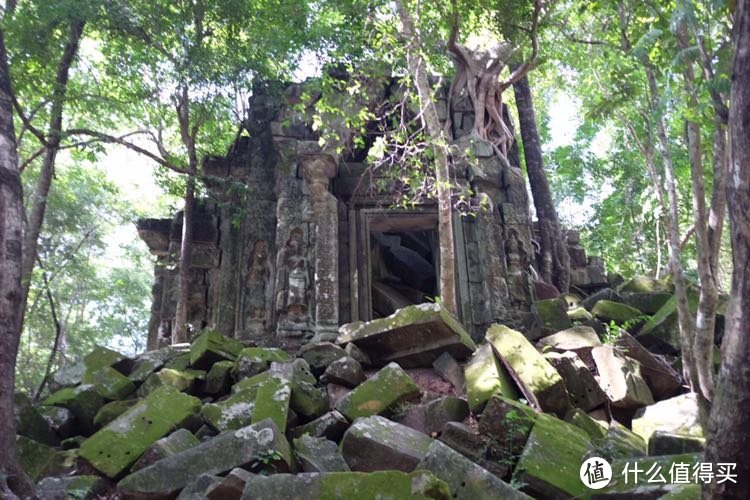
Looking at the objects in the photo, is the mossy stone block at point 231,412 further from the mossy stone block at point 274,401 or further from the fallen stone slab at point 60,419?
the fallen stone slab at point 60,419

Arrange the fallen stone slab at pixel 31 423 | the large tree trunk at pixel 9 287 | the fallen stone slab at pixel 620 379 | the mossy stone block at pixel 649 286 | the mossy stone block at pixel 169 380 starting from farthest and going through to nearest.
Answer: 1. the mossy stone block at pixel 649 286
2. the mossy stone block at pixel 169 380
3. the fallen stone slab at pixel 620 379
4. the fallen stone slab at pixel 31 423
5. the large tree trunk at pixel 9 287

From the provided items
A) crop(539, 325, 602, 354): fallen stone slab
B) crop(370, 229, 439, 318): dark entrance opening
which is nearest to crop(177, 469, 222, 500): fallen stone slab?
crop(539, 325, 602, 354): fallen stone slab

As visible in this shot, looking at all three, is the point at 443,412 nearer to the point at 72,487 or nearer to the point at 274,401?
the point at 274,401

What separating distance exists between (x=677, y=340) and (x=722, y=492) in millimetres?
4771

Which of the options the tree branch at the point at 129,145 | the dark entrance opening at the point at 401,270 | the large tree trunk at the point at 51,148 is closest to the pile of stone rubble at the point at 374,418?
the large tree trunk at the point at 51,148

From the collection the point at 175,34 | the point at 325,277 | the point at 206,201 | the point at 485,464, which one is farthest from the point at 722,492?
the point at 175,34

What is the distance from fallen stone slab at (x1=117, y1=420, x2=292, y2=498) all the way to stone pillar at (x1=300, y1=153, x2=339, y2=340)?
3.40m

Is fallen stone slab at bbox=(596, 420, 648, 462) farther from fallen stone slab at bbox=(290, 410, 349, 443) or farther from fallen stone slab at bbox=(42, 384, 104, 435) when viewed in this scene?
fallen stone slab at bbox=(42, 384, 104, 435)

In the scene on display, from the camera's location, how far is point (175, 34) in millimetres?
8617

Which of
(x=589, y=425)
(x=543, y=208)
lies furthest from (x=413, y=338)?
(x=543, y=208)

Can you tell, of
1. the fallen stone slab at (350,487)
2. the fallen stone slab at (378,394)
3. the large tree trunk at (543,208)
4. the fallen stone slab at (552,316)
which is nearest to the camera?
the fallen stone slab at (350,487)

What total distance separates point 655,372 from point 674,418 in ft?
3.65

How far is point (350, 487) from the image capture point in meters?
2.88

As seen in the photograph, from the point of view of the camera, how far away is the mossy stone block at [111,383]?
536 centimetres
